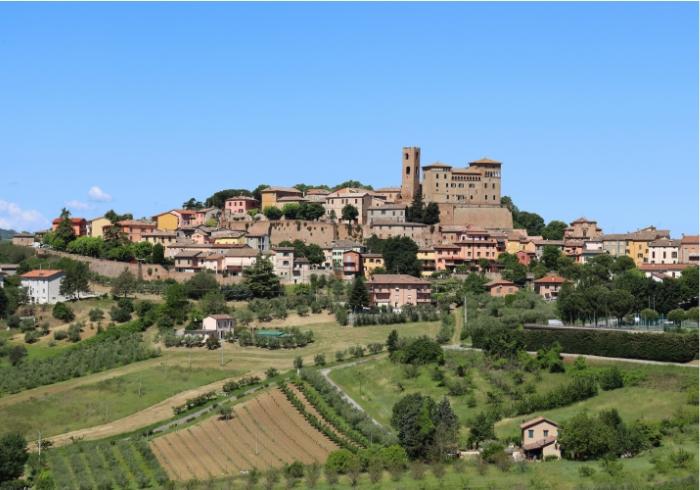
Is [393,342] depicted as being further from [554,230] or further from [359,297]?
[554,230]

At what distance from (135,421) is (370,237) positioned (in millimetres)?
35746

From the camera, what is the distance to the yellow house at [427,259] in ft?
241

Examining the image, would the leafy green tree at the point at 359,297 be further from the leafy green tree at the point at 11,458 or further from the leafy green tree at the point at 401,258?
the leafy green tree at the point at 11,458

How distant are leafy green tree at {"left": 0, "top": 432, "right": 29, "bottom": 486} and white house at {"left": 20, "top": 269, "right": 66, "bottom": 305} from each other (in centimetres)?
3016

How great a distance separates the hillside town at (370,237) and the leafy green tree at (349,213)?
7 centimetres

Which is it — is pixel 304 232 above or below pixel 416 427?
above

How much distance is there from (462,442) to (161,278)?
3667 centimetres

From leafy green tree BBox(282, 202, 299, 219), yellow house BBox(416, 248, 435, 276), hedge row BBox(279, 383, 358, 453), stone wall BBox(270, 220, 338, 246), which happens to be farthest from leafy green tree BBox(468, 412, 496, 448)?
leafy green tree BBox(282, 202, 299, 219)

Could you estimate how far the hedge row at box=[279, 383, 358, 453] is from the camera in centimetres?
4076

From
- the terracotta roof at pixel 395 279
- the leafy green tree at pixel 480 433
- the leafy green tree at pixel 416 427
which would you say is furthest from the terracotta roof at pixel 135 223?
the leafy green tree at pixel 480 433

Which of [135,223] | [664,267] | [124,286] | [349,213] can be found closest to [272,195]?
[349,213]

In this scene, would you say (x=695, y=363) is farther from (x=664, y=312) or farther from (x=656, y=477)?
(x=656, y=477)

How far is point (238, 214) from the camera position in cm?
8694

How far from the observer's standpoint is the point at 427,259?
73.8 meters
